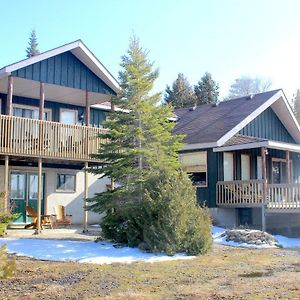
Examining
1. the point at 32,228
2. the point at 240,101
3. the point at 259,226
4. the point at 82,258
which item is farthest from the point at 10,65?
the point at 240,101

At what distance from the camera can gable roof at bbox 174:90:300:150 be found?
75.5ft

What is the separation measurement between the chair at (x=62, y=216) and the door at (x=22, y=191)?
1002 mm

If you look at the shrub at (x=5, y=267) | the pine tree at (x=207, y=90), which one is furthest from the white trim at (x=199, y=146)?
the pine tree at (x=207, y=90)

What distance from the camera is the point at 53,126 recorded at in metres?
17.6

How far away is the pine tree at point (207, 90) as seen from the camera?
48781 mm

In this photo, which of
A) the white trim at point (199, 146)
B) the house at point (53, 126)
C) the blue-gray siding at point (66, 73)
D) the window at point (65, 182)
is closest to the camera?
the house at point (53, 126)

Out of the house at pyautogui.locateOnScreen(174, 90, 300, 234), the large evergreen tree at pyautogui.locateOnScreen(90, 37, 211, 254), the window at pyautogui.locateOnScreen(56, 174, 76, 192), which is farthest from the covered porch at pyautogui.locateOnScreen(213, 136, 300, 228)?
the large evergreen tree at pyautogui.locateOnScreen(90, 37, 211, 254)

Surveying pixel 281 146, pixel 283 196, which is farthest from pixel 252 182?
pixel 281 146

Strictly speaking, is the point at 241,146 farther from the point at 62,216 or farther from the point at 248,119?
the point at 62,216

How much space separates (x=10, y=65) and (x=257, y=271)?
10.5m

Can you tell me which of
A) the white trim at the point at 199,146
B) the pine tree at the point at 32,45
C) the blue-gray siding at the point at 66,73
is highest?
the pine tree at the point at 32,45

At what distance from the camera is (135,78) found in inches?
598

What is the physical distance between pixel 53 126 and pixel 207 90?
33190 millimetres

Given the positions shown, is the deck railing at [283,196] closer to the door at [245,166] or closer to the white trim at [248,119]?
the door at [245,166]
